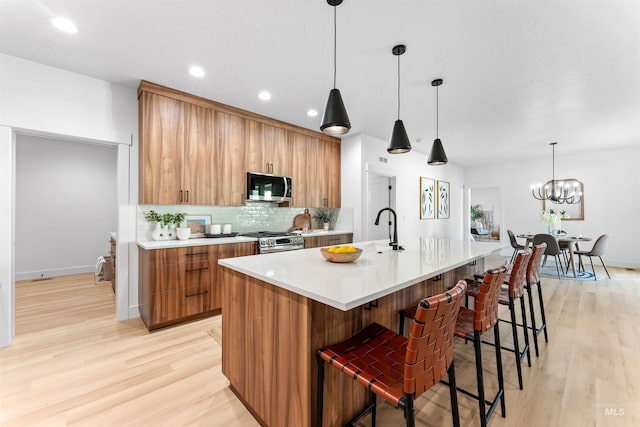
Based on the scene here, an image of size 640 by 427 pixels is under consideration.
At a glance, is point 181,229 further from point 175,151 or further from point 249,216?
point 249,216

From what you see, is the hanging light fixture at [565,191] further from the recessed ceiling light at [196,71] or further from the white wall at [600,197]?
the recessed ceiling light at [196,71]

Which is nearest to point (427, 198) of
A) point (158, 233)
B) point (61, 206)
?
point (158, 233)

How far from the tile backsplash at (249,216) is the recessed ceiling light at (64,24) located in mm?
1714

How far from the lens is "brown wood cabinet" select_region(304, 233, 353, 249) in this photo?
4109 mm

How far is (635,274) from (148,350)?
818 centimetres

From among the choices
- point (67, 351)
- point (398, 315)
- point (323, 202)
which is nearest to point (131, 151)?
point (67, 351)

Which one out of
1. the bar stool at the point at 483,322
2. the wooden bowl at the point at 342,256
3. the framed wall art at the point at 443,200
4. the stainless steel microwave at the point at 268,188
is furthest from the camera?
the framed wall art at the point at 443,200

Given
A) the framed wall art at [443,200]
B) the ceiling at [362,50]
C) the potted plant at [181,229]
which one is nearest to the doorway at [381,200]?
the framed wall art at [443,200]

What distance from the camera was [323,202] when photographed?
478cm

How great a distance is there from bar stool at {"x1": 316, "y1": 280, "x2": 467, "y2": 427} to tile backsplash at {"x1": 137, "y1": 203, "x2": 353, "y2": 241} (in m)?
2.90

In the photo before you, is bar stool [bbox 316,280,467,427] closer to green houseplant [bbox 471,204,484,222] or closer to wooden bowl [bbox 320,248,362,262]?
wooden bowl [bbox 320,248,362,262]

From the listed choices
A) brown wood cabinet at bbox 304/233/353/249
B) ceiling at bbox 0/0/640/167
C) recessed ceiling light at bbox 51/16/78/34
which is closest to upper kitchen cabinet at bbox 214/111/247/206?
ceiling at bbox 0/0/640/167

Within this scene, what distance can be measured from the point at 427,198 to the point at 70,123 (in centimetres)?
649

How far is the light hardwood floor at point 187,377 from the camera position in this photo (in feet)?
5.43
